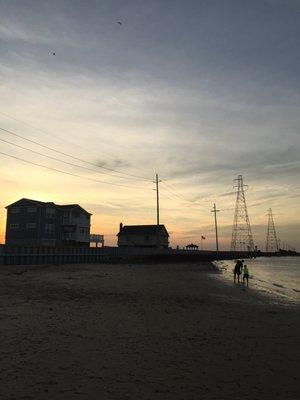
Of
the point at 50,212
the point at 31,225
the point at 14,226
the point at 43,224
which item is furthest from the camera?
the point at 50,212

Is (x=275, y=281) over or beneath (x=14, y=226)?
beneath

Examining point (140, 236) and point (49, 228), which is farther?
point (140, 236)

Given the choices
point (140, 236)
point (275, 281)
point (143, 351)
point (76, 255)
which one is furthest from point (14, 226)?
point (143, 351)

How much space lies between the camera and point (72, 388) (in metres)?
8.53

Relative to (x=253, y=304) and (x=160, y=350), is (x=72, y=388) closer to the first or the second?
(x=160, y=350)

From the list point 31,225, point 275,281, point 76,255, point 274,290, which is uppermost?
point 31,225

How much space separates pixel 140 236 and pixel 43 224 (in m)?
37.2

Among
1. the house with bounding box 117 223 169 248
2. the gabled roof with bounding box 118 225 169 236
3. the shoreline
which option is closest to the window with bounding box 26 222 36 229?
the house with bounding box 117 223 169 248

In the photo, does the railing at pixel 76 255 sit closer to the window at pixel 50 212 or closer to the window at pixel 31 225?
the window at pixel 50 212

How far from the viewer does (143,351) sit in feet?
38.4

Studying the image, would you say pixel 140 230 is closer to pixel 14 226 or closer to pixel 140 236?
pixel 140 236

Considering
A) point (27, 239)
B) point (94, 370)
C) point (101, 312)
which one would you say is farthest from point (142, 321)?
point (27, 239)

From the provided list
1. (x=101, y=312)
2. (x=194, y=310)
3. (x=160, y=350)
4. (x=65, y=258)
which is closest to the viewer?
(x=160, y=350)

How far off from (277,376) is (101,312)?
31.4 feet
